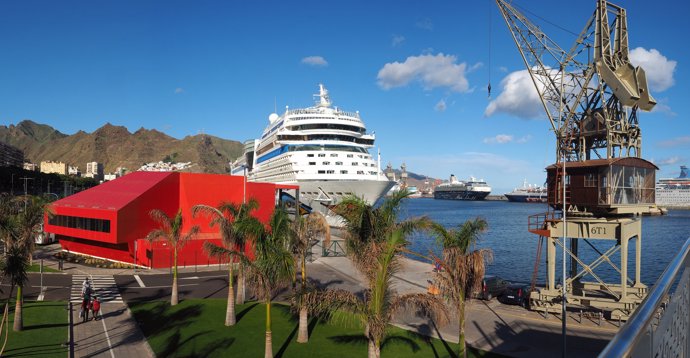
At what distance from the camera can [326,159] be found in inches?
2489

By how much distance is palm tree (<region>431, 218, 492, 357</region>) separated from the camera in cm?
1521

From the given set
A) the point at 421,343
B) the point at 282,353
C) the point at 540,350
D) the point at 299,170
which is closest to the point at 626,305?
the point at 540,350

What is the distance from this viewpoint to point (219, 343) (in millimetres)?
19266

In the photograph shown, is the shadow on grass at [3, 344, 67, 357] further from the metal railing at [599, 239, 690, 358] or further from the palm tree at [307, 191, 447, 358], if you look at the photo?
the metal railing at [599, 239, 690, 358]

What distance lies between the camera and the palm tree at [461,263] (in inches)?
599

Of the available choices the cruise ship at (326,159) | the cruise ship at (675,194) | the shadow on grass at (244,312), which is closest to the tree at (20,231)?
the shadow on grass at (244,312)

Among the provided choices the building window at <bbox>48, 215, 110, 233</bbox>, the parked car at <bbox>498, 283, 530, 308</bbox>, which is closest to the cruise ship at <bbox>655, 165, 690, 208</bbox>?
the parked car at <bbox>498, 283, 530, 308</bbox>

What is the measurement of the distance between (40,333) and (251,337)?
874 centimetres

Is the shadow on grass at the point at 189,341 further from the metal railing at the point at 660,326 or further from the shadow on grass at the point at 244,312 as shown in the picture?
the metal railing at the point at 660,326

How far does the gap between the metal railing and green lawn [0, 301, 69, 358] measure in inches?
772

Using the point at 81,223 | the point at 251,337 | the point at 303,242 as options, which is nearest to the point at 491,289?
the point at 303,242

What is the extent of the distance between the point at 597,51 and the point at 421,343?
850 inches

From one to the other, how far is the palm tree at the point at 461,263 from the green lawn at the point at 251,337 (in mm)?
3686

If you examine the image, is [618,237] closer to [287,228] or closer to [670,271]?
[287,228]
